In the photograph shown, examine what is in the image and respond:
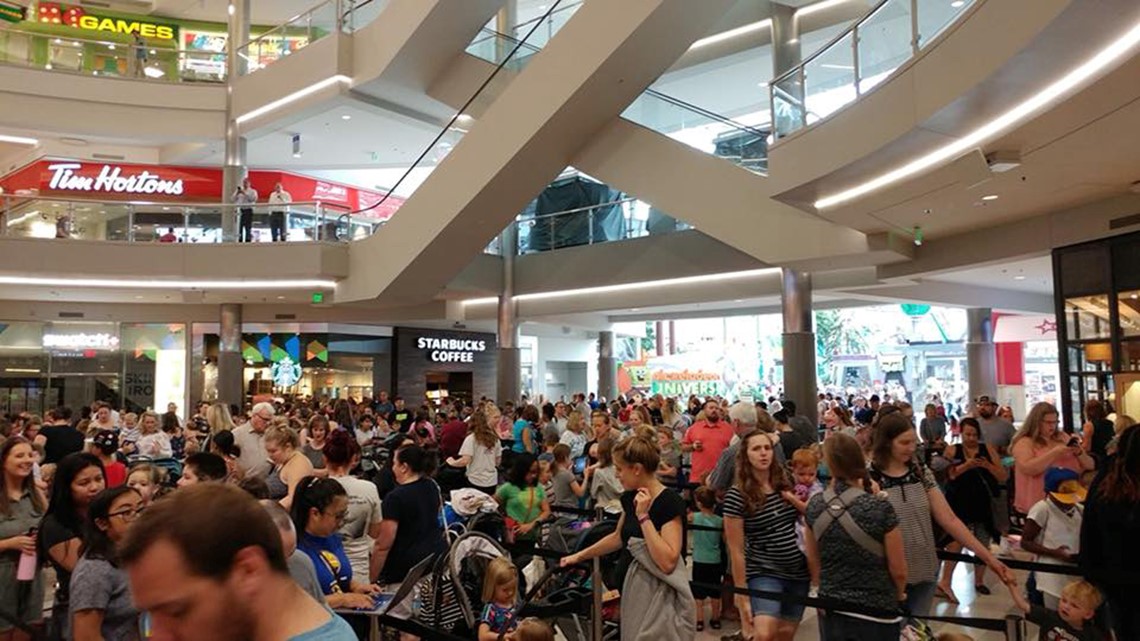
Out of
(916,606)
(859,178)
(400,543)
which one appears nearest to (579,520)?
(400,543)

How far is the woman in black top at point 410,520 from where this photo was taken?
182 inches

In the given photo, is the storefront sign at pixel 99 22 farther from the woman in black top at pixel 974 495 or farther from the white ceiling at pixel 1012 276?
the woman in black top at pixel 974 495

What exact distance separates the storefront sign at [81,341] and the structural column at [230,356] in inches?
112

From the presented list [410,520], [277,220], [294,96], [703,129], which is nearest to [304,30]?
[294,96]

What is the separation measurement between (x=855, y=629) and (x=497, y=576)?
1.77 metres

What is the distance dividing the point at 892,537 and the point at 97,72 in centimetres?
1973

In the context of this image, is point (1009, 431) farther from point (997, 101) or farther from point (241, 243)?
point (241, 243)

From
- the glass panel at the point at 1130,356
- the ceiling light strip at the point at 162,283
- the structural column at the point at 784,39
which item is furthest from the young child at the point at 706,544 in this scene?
the ceiling light strip at the point at 162,283

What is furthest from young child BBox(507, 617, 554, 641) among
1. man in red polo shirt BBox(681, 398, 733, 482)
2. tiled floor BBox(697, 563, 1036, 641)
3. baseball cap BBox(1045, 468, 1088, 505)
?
man in red polo shirt BBox(681, 398, 733, 482)

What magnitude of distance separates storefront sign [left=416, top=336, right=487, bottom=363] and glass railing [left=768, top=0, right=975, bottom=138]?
15.2 metres

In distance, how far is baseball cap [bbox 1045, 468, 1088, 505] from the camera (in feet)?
15.2

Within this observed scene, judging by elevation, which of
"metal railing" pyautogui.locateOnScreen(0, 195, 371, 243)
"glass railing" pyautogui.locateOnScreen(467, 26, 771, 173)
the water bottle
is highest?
"glass railing" pyautogui.locateOnScreen(467, 26, 771, 173)

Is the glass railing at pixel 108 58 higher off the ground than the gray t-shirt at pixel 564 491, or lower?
higher

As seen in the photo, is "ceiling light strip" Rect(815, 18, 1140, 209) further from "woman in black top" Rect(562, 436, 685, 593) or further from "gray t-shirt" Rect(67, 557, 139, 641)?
"gray t-shirt" Rect(67, 557, 139, 641)
